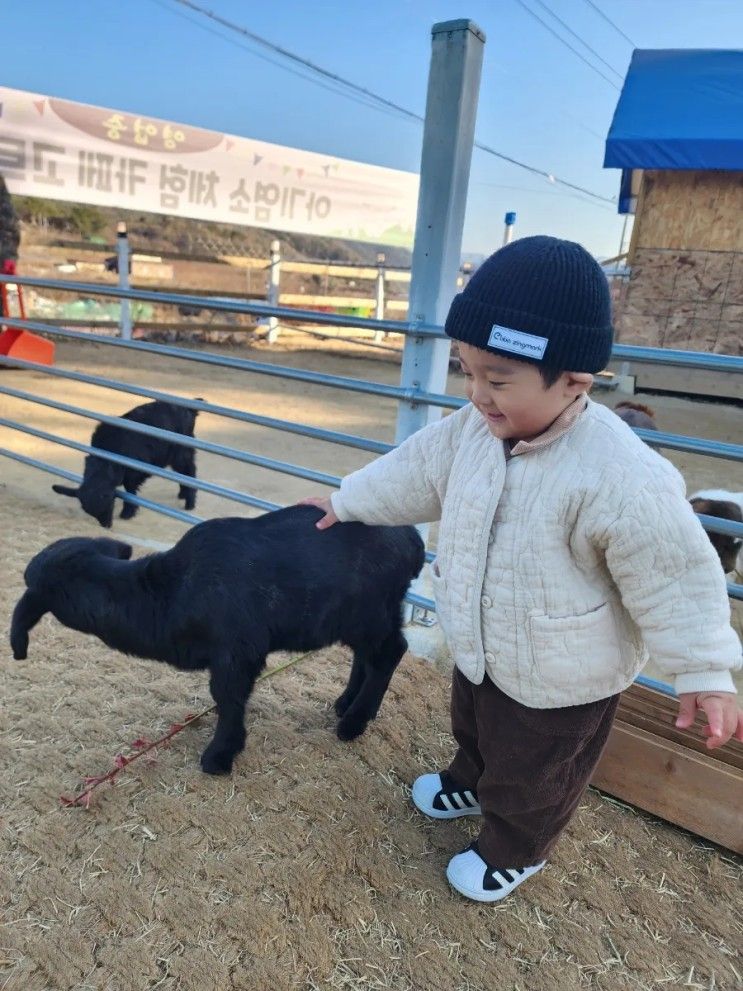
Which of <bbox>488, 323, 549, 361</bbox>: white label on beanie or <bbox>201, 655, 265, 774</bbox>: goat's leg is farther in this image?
<bbox>201, 655, 265, 774</bbox>: goat's leg

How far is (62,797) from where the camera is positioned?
1996 mm

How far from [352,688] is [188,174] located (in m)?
10.9

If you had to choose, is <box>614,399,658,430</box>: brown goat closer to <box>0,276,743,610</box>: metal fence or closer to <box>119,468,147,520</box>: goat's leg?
<box>0,276,743,610</box>: metal fence

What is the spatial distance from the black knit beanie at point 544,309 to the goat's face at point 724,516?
2.68 metres

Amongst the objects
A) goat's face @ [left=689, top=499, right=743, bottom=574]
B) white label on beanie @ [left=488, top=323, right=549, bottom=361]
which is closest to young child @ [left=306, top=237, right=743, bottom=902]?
white label on beanie @ [left=488, top=323, right=549, bottom=361]

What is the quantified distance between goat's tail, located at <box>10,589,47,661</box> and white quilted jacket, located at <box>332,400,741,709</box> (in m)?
1.24

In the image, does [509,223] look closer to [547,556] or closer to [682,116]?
[682,116]

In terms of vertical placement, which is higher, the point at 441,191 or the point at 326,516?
the point at 441,191

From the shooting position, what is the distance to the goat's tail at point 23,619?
2072 millimetres

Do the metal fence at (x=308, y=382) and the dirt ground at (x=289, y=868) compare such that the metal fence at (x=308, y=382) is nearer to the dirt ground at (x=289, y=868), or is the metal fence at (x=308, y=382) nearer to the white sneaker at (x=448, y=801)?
the dirt ground at (x=289, y=868)

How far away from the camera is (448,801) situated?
2016mm

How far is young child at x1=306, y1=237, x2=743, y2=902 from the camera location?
49.7 inches

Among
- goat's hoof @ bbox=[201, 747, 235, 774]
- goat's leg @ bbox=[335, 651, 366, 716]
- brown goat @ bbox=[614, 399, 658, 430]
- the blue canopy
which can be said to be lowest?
goat's hoof @ bbox=[201, 747, 235, 774]

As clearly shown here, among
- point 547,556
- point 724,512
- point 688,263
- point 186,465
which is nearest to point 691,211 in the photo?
point 688,263
